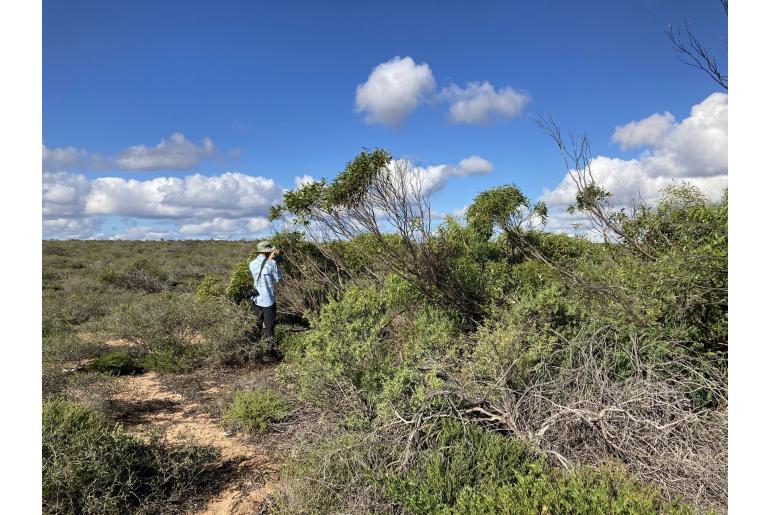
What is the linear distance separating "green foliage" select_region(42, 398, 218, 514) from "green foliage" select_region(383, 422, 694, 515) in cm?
164

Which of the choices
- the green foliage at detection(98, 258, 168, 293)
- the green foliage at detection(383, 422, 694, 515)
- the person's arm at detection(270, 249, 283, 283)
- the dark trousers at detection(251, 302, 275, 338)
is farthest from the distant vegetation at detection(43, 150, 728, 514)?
the green foliage at detection(98, 258, 168, 293)

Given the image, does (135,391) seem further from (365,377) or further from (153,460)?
(365,377)

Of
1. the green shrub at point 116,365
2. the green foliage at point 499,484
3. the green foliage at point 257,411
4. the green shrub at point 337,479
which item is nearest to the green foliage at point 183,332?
the green shrub at point 116,365

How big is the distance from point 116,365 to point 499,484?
19.0 feet

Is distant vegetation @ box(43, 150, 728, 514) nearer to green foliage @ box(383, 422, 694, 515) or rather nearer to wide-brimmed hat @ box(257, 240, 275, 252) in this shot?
green foliage @ box(383, 422, 694, 515)

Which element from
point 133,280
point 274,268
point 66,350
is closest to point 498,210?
point 274,268

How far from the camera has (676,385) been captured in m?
3.75

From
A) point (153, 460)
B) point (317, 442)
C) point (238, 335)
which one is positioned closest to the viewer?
point (153, 460)

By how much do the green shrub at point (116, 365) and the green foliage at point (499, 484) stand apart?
16.9ft

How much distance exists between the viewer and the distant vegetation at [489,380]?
2.89m

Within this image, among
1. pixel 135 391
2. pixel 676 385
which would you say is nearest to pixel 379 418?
pixel 676 385

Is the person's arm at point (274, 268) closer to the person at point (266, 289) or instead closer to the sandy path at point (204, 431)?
the person at point (266, 289)

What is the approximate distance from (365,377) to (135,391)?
3615 mm

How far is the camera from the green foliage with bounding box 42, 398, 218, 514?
3.00 meters
